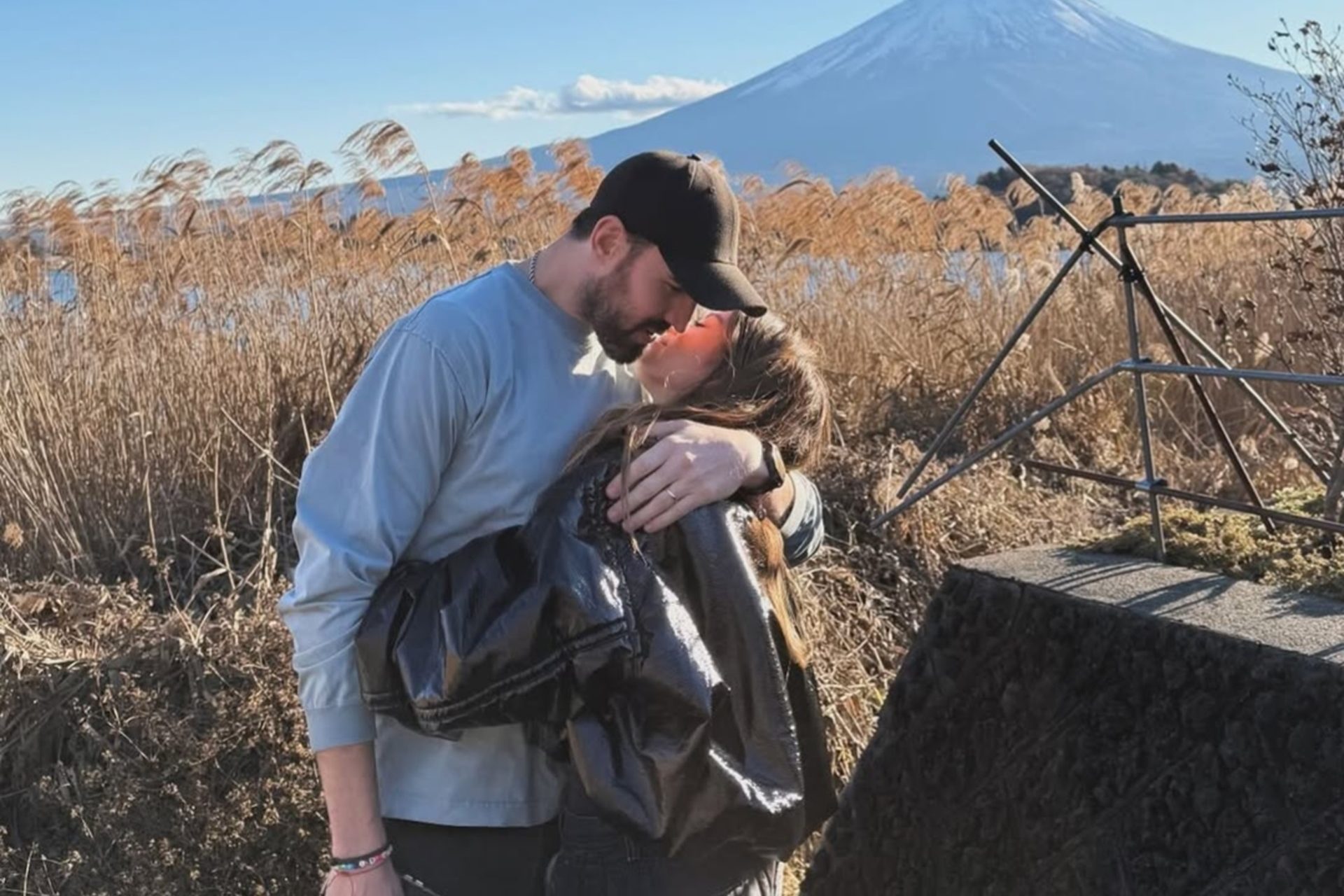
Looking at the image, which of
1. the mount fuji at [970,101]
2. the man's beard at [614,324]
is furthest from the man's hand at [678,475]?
the mount fuji at [970,101]

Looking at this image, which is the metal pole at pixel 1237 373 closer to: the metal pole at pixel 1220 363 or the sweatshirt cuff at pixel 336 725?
the metal pole at pixel 1220 363

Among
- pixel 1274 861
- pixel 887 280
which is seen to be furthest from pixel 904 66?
pixel 1274 861

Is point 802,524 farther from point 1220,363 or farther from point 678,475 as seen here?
point 1220,363

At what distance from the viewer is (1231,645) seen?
1767mm

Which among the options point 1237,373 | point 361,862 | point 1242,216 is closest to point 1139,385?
point 1237,373

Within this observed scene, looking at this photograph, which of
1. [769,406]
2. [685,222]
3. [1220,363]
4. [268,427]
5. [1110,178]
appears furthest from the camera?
[1110,178]

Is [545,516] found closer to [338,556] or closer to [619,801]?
[338,556]

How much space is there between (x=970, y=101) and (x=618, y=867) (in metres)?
96.2

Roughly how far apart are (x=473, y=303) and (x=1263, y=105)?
13.6 ft

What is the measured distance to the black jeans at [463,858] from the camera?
5.95ft

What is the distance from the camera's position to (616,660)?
5.33 ft

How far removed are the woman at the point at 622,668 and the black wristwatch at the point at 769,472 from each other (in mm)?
29

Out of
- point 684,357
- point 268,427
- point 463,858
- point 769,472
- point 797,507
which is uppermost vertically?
point 684,357

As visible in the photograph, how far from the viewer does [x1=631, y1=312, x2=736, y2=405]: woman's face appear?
1.90 meters
